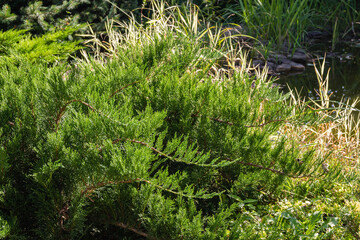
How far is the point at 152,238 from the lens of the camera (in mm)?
1690

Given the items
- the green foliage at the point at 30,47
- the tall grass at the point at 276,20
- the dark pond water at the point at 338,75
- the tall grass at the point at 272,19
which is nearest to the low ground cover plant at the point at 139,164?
the green foliage at the point at 30,47

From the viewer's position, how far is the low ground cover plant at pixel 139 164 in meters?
1.64

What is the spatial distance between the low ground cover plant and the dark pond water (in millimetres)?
2920

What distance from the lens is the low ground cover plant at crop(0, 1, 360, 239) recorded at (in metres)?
1.64

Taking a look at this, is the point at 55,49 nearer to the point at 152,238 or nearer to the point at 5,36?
the point at 5,36

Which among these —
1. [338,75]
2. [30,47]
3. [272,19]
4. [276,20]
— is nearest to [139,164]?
[30,47]

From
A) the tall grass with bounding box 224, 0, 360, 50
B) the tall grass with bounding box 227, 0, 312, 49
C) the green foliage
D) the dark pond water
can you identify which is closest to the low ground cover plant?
the green foliage

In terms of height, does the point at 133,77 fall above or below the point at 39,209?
above

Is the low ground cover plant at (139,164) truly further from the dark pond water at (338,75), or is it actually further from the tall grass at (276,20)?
the tall grass at (276,20)

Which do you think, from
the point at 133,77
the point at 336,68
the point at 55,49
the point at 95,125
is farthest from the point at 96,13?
the point at 95,125

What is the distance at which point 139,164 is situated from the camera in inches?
58.8

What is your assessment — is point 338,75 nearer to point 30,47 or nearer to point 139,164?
point 30,47

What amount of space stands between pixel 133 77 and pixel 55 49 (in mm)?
1543

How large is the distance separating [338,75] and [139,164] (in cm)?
578
